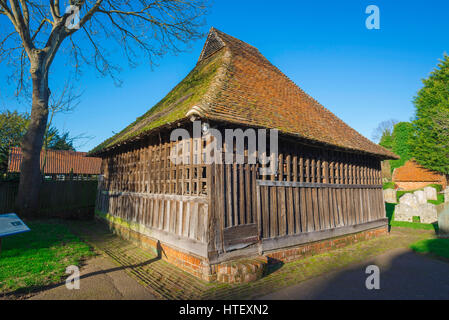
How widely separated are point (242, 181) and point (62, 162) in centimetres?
3059

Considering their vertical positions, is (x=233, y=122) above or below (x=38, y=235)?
above

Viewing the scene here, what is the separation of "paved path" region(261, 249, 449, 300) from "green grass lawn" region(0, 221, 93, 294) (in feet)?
14.7

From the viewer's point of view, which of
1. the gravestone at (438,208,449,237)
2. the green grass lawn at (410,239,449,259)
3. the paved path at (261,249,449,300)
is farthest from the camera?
the gravestone at (438,208,449,237)

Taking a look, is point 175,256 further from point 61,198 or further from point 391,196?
point 391,196

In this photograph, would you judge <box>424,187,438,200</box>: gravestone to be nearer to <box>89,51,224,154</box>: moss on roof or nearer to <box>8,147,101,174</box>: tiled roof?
<box>89,51,224,154</box>: moss on roof

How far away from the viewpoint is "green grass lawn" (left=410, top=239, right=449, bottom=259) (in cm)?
745

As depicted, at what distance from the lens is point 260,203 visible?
6.03m

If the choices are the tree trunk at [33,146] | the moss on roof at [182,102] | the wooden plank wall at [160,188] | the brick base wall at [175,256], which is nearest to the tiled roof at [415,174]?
the moss on roof at [182,102]

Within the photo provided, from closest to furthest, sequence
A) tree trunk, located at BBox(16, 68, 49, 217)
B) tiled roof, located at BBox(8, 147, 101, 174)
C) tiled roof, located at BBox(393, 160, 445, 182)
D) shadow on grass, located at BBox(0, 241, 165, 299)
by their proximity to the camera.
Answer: shadow on grass, located at BBox(0, 241, 165, 299) < tree trunk, located at BBox(16, 68, 49, 217) < tiled roof, located at BBox(8, 147, 101, 174) < tiled roof, located at BBox(393, 160, 445, 182)

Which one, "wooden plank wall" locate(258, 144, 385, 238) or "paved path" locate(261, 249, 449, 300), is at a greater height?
"wooden plank wall" locate(258, 144, 385, 238)

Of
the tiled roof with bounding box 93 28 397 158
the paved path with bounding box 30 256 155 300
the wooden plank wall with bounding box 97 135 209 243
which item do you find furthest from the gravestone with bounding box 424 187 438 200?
the paved path with bounding box 30 256 155 300
